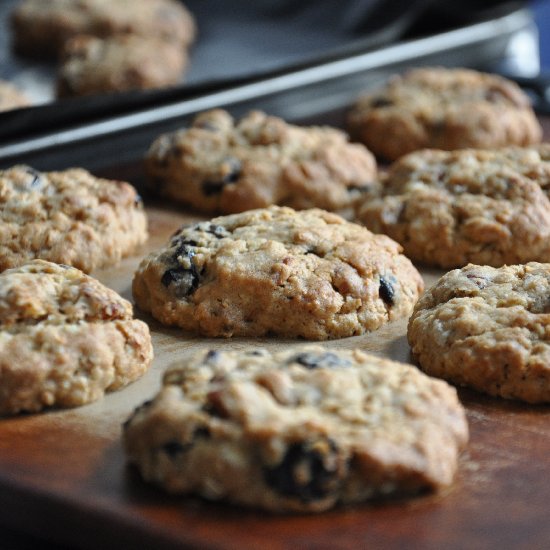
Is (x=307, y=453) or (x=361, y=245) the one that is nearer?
(x=307, y=453)

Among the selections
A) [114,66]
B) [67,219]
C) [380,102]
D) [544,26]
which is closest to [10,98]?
[114,66]

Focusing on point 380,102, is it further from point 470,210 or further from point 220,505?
point 220,505

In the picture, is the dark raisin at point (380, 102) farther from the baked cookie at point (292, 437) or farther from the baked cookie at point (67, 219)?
the baked cookie at point (292, 437)

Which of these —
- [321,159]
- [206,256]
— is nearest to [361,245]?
[206,256]

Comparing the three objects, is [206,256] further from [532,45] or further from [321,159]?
[532,45]

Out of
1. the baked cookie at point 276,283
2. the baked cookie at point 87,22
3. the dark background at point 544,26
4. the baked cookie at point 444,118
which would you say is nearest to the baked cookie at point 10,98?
the baked cookie at point 87,22

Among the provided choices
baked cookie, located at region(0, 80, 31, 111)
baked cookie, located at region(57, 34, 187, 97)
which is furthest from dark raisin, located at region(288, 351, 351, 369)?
baked cookie, located at region(57, 34, 187, 97)
